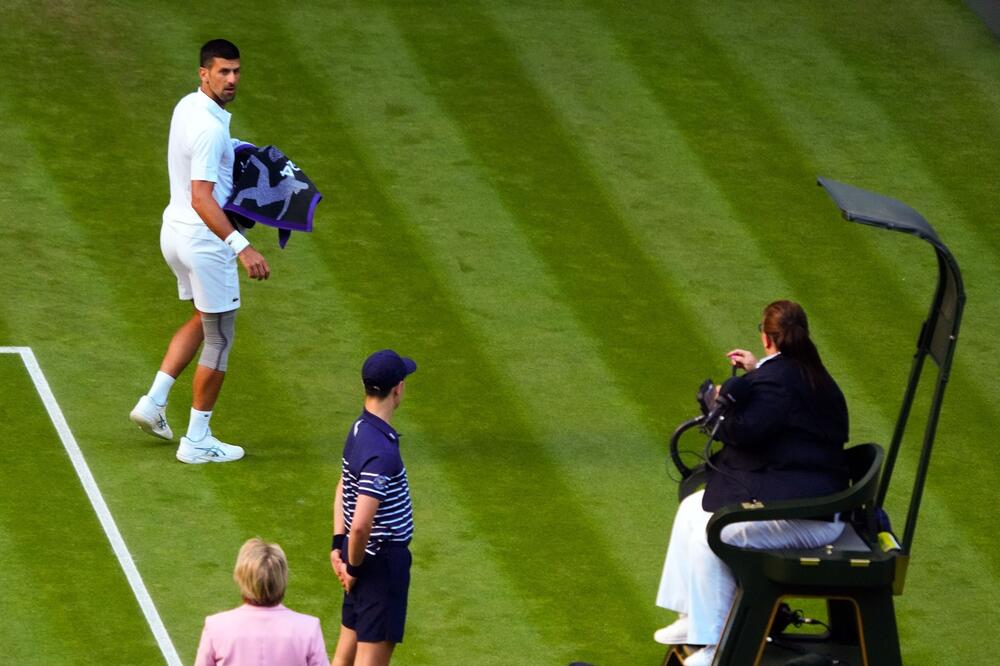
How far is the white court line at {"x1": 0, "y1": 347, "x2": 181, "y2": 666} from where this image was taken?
9891 mm

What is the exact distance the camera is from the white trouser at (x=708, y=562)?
891 centimetres

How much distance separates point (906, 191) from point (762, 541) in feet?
23.0

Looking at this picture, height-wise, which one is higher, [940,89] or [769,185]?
[940,89]

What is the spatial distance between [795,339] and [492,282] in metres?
5.07

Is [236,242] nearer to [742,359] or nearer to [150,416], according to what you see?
[150,416]

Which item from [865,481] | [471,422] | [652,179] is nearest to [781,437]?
Result: [865,481]

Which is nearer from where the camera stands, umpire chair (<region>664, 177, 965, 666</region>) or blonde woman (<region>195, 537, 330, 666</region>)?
blonde woman (<region>195, 537, 330, 666</region>)

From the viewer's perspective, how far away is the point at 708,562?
29.2ft

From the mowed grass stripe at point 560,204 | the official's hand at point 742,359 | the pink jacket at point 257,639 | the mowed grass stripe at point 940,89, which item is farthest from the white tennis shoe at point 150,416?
the mowed grass stripe at point 940,89

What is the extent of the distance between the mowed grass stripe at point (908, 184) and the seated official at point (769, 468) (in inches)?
98.8

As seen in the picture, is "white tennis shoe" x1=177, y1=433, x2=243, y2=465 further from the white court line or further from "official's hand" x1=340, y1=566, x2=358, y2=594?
"official's hand" x1=340, y1=566, x2=358, y2=594

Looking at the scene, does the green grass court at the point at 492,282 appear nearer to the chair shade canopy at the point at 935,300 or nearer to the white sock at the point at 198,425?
the white sock at the point at 198,425

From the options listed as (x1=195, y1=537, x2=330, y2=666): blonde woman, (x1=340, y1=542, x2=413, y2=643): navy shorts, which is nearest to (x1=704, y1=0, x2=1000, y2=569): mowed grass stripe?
(x1=340, y1=542, x2=413, y2=643): navy shorts

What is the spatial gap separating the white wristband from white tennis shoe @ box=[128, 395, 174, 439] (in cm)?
115
